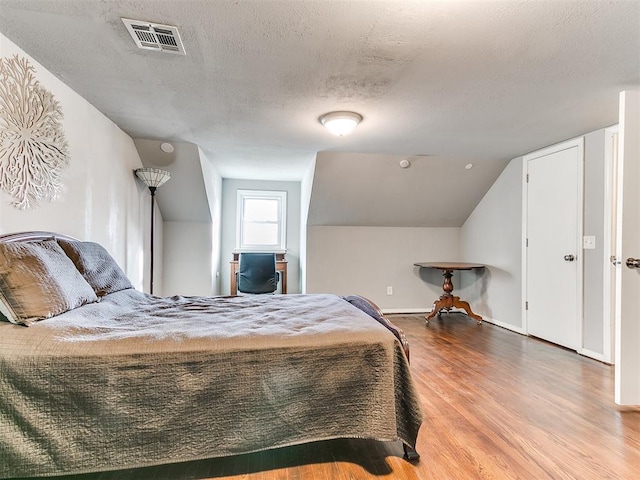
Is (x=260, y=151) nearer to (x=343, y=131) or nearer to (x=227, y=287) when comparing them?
(x=343, y=131)

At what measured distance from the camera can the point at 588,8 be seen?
150 centimetres

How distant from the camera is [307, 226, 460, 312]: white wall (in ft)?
16.2

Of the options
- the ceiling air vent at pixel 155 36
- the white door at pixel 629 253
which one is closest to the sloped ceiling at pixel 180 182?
the ceiling air vent at pixel 155 36

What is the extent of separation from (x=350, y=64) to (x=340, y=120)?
764mm

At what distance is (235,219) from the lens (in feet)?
18.5

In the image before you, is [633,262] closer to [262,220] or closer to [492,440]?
[492,440]

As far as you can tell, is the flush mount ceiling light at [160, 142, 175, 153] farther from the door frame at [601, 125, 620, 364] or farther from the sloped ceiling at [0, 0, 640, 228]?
the door frame at [601, 125, 620, 364]

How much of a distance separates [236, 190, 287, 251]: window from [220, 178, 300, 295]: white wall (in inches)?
3.8

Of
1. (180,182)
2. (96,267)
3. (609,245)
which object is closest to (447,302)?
(609,245)

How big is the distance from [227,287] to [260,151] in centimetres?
266

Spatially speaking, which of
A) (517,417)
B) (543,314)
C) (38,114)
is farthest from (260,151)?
(543,314)

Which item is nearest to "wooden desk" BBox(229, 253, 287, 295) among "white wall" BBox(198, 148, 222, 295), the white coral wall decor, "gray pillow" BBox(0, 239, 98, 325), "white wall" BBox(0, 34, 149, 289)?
"white wall" BBox(198, 148, 222, 295)

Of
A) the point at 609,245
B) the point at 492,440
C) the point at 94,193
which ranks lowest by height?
the point at 492,440

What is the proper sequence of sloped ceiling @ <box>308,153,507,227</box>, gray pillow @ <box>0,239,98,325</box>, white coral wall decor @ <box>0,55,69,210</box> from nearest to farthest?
gray pillow @ <box>0,239,98,325</box> < white coral wall decor @ <box>0,55,69,210</box> < sloped ceiling @ <box>308,153,507,227</box>
